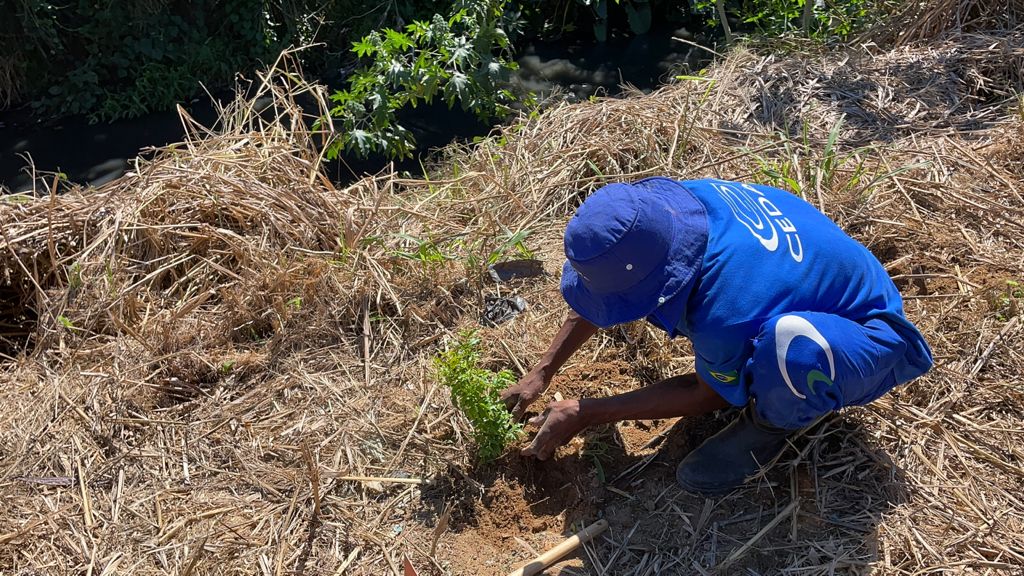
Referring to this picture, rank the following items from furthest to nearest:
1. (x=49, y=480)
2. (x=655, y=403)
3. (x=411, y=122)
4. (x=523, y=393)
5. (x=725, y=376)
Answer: (x=411, y=122)
(x=49, y=480)
(x=523, y=393)
(x=655, y=403)
(x=725, y=376)

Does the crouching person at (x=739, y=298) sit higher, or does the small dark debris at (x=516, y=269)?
the crouching person at (x=739, y=298)

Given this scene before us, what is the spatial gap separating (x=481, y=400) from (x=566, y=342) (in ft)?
0.99

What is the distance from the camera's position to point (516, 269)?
132 inches

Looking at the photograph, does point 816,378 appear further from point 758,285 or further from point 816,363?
point 758,285

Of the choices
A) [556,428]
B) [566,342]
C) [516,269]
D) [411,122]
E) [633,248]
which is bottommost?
[411,122]

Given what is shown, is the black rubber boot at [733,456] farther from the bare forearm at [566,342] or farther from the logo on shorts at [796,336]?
the bare forearm at [566,342]

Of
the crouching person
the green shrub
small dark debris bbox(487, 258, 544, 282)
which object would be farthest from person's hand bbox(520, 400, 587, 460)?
the green shrub

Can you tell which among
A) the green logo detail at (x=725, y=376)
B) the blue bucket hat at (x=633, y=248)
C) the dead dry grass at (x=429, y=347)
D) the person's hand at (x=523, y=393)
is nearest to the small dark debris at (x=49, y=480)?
the dead dry grass at (x=429, y=347)

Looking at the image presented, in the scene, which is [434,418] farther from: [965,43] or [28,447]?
[965,43]

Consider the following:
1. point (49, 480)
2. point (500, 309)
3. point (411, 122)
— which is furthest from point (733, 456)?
point (411, 122)

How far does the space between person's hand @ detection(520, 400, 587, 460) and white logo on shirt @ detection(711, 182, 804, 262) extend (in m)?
0.65

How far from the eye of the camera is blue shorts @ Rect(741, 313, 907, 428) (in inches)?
80.4

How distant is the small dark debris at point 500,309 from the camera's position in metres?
3.17

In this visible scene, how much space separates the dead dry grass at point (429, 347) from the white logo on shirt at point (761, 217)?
66cm
